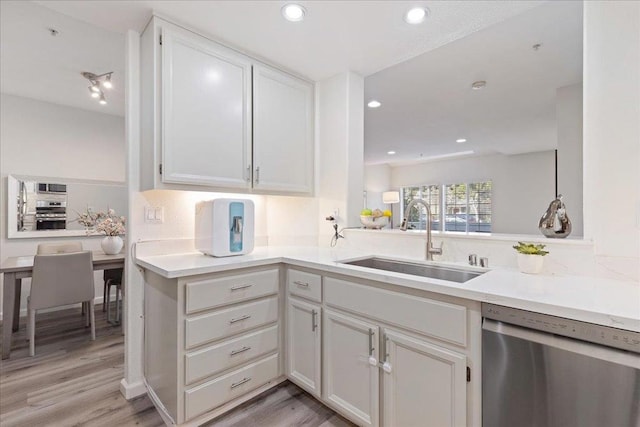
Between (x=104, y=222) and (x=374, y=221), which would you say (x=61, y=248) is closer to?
(x=104, y=222)

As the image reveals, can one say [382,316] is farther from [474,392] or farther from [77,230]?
[77,230]

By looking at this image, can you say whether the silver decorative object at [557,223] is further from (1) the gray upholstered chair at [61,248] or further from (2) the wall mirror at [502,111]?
(1) the gray upholstered chair at [61,248]

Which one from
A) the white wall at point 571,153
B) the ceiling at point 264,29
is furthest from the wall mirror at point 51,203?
the white wall at point 571,153

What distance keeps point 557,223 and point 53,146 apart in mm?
4923

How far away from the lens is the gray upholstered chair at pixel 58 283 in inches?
99.8

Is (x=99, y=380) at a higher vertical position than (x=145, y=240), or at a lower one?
lower

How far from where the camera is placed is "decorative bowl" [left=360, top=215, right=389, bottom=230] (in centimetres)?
233

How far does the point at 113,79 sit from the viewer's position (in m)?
2.95

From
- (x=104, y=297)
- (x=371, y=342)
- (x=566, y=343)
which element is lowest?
(x=104, y=297)

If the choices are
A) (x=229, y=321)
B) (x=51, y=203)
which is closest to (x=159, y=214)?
(x=229, y=321)

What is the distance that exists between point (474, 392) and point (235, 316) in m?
1.25

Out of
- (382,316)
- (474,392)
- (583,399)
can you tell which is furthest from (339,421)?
(583,399)

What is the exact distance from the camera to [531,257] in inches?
57.2

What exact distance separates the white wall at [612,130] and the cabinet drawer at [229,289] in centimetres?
171
